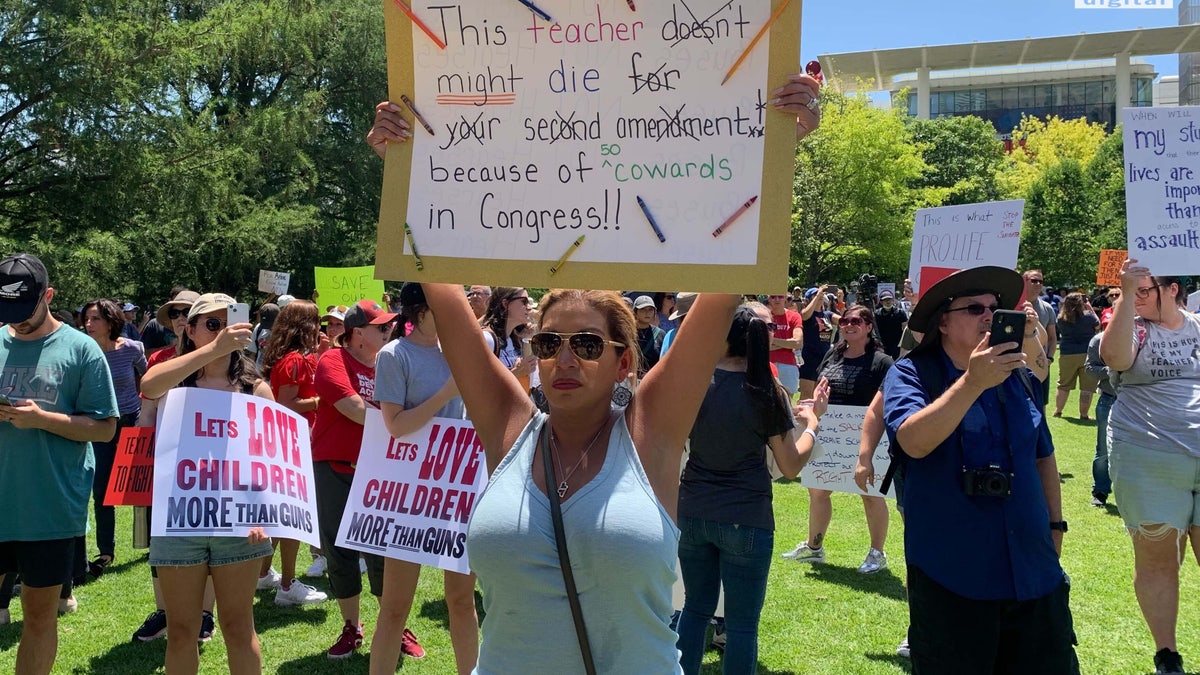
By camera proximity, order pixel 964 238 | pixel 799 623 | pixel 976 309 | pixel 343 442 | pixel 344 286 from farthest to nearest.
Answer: pixel 344 286 → pixel 964 238 → pixel 799 623 → pixel 343 442 → pixel 976 309

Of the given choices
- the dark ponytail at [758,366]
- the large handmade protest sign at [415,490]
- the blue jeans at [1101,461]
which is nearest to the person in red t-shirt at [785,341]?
the blue jeans at [1101,461]

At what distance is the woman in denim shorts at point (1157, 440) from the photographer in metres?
4.96

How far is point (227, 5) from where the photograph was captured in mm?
23672

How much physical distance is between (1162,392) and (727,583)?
277 centimetres

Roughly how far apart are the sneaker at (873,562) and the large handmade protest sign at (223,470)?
439 cm

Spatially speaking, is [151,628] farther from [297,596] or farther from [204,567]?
[204,567]

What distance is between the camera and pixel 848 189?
1677 inches

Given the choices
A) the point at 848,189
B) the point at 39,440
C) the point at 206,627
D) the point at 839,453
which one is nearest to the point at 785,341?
the point at 839,453

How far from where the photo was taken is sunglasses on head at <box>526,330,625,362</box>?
2.39m

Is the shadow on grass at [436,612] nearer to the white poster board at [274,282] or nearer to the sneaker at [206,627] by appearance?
the sneaker at [206,627]

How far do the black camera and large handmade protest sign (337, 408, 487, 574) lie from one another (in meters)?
2.19

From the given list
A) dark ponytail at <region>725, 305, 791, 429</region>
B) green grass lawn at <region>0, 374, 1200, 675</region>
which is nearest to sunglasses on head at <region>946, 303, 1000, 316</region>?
dark ponytail at <region>725, 305, 791, 429</region>

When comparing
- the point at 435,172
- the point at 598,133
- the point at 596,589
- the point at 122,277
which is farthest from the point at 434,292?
the point at 122,277

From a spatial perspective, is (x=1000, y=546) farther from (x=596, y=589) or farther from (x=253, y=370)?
(x=253, y=370)
